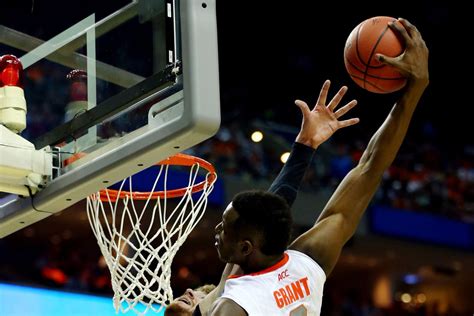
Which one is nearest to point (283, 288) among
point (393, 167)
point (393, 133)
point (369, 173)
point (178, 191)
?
point (369, 173)

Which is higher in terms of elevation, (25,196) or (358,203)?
(25,196)

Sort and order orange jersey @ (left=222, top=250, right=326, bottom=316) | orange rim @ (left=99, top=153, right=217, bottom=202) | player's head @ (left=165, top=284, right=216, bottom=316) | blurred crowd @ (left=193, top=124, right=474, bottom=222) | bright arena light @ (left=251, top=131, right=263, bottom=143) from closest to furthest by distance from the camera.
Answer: orange jersey @ (left=222, top=250, right=326, bottom=316), player's head @ (left=165, top=284, right=216, bottom=316), orange rim @ (left=99, top=153, right=217, bottom=202), blurred crowd @ (left=193, top=124, right=474, bottom=222), bright arena light @ (left=251, top=131, right=263, bottom=143)

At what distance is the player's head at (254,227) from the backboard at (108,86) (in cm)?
28

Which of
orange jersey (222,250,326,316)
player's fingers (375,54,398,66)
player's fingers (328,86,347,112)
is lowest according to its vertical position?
orange jersey (222,250,326,316)

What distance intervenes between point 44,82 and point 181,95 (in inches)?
39.7

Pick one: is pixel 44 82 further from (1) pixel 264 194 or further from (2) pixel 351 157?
(2) pixel 351 157

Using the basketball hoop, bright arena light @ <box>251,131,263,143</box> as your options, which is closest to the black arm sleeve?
the basketball hoop

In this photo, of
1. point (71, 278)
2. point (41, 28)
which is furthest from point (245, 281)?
point (71, 278)

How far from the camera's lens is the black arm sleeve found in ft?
8.39

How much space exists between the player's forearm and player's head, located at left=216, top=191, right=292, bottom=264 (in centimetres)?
35

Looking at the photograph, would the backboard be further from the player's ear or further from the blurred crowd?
the blurred crowd

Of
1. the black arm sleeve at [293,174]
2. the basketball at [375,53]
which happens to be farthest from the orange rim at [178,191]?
the basketball at [375,53]

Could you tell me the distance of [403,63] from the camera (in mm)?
2328

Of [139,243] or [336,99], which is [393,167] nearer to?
[139,243]
